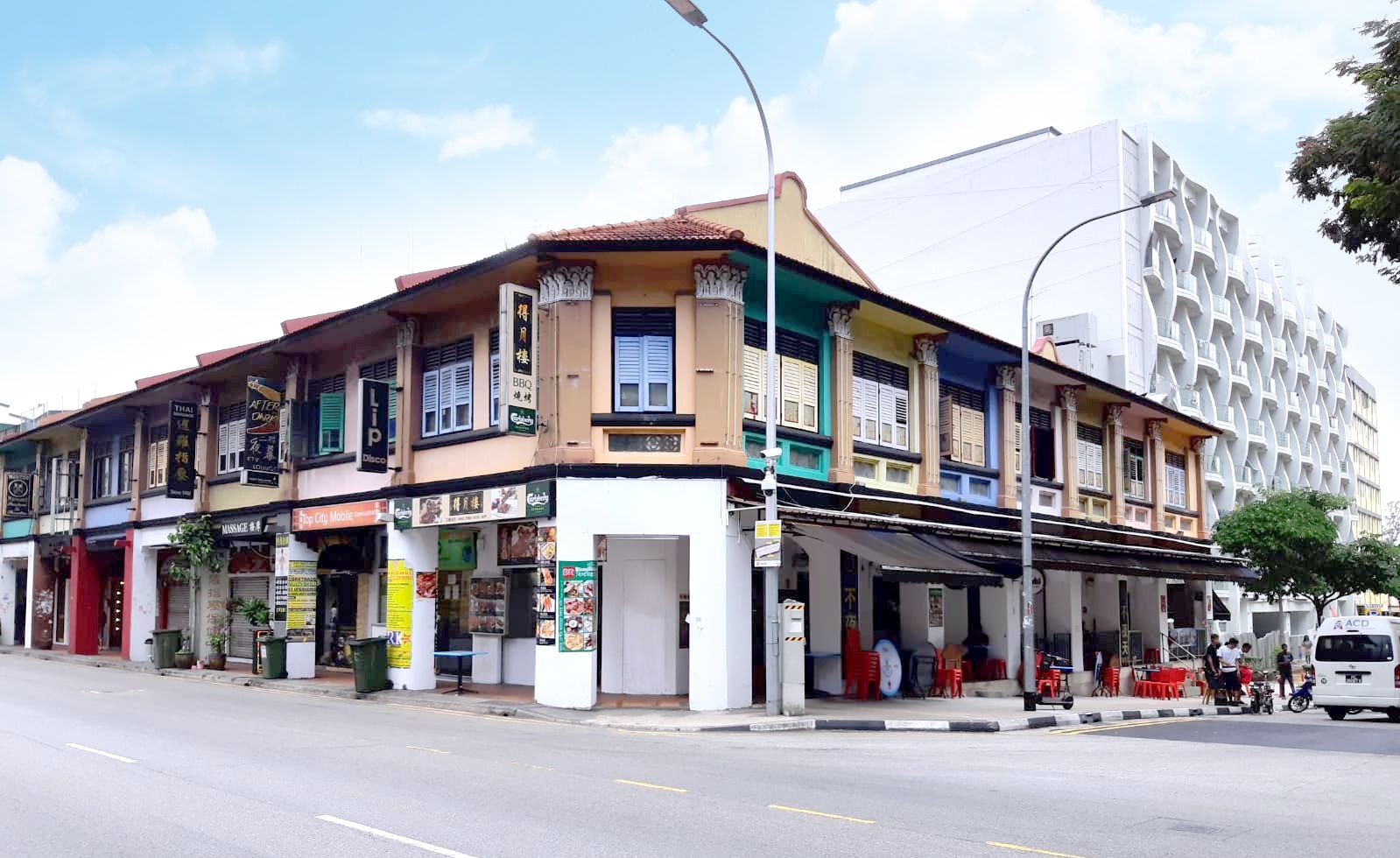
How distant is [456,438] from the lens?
22.9 meters

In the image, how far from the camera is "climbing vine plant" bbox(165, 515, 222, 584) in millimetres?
30078

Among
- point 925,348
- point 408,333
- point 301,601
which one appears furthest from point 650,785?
point 301,601

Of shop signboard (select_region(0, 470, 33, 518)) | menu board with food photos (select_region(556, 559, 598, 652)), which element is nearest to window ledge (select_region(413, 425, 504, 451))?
menu board with food photos (select_region(556, 559, 598, 652))

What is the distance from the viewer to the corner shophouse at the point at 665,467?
2023cm

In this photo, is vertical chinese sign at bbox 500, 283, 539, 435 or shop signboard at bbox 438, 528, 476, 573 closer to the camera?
vertical chinese sign at bbox 500, 283, 539, 435

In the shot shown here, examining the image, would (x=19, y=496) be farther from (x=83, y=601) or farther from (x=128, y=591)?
(x=128, y=591)

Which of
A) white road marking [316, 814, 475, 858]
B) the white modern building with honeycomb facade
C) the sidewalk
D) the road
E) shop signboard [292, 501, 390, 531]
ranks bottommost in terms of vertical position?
the sidewalk

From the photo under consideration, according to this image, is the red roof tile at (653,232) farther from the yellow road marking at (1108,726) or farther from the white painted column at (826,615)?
the yellow road marking at (1108,726)

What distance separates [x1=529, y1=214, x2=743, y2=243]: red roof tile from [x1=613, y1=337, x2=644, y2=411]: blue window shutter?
1.86 metres

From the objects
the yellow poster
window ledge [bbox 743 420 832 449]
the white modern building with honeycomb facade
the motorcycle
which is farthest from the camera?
Result: the white modern building with honeycomb facade

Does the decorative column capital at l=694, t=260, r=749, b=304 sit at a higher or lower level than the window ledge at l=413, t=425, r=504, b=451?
higher

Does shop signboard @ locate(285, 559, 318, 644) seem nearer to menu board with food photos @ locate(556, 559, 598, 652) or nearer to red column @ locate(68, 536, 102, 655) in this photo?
menu board with food photos @ locate(556, 559, 598, 652)

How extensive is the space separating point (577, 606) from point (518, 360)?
430 centimetres

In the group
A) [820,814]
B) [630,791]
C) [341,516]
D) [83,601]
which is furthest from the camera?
[83,601]
